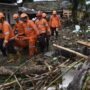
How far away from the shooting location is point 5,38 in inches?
551

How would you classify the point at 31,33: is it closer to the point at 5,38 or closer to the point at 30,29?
the point at 30,29

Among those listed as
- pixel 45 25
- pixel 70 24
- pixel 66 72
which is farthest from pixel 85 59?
pixel 70 24

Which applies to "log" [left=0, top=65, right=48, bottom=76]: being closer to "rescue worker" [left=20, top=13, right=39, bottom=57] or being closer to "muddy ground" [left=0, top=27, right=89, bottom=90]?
"muddy ground" [left=0, top=27, right=89, bottom=90]

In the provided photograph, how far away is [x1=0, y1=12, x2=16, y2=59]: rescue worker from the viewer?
1405 centimetres

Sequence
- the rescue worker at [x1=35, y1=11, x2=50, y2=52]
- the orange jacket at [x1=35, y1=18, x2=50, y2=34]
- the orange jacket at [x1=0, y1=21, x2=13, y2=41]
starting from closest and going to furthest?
the orange jacket at [x1=0, y1=21, x2=13, y2=41] < the rescue worker at [x1=35, y1=11, x2=50, y2=52] < the orange jacket at [x1=35, y1=18, x2=50, y2=34]

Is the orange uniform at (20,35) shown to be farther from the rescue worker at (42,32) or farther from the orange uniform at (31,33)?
the rescue worker at (42,32)

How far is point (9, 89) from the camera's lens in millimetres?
9469

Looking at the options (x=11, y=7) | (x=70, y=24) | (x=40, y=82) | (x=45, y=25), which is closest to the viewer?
(x=40, y=82)

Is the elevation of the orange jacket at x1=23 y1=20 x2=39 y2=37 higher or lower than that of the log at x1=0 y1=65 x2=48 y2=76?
higher

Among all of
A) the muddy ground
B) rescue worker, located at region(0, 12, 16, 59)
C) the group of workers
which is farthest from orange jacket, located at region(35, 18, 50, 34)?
the muddy ground

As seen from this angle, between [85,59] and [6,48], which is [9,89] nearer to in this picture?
[85,59]

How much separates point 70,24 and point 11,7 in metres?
6.74

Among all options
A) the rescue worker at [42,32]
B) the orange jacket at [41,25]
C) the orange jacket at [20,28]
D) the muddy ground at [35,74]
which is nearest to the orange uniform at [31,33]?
the orange jacket at [20,28]

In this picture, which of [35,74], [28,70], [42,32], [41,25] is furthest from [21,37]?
[35,74]
